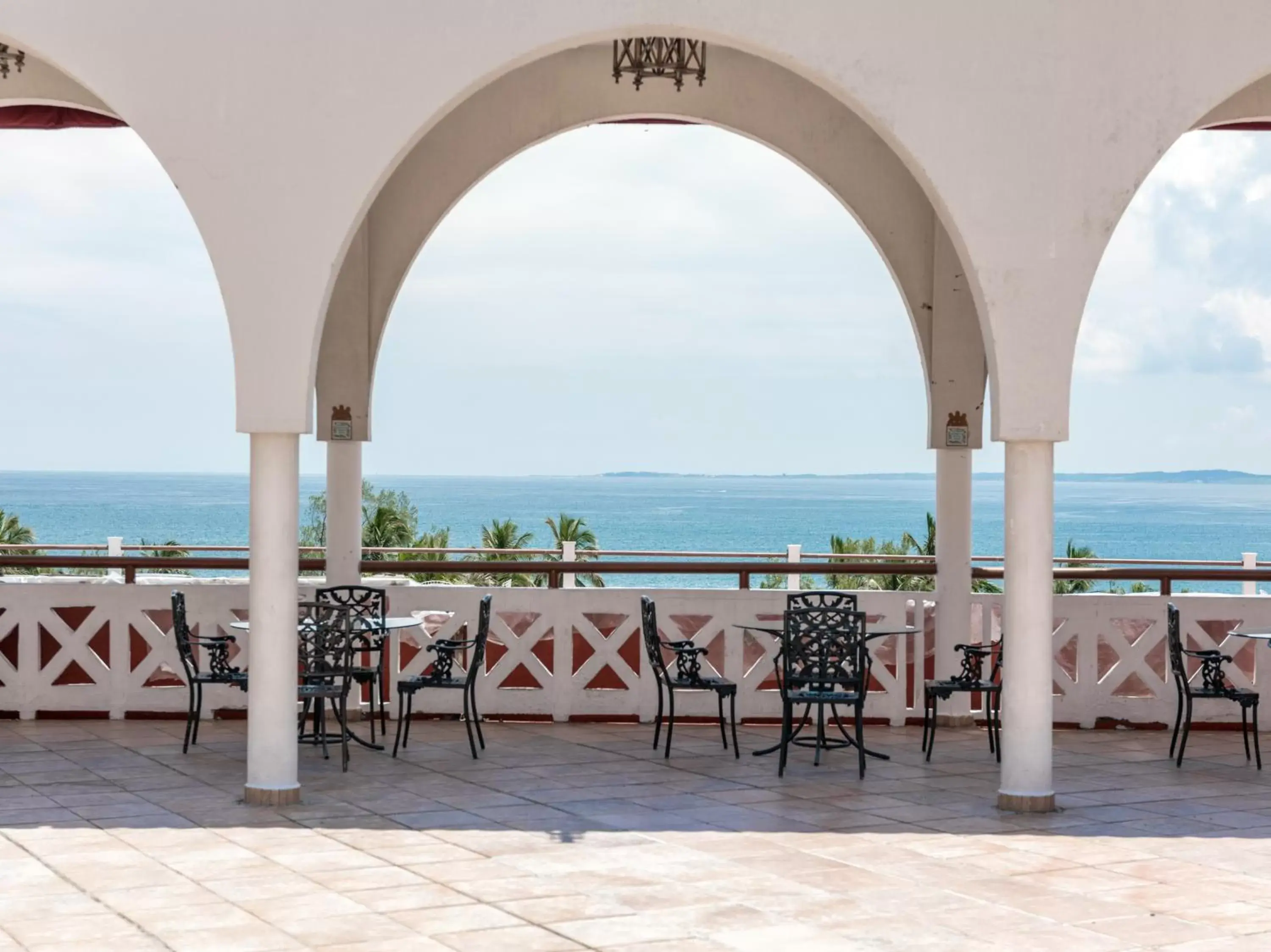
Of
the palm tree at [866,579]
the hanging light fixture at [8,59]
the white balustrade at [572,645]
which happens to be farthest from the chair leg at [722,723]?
the palm tree at [866,579]

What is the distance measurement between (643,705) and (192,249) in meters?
55.3

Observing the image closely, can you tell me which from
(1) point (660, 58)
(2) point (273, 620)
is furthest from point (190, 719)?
(1) point (660, 58)

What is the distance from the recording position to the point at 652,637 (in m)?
8.21

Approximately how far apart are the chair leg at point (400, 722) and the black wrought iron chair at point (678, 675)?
140cm

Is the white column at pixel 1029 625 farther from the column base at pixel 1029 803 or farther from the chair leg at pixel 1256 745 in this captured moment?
the chair leg at pixel 1256 745

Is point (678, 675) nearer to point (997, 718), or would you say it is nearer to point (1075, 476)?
point (997, 718)

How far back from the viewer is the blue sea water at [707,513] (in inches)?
2432

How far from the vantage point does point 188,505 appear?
73.0 metres

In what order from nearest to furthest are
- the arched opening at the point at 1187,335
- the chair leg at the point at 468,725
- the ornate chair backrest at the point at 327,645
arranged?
the ornate chair backrest at the point at 327,645 → the chair leg at the point at 468,725 → the arched opening at the point at 1187,335

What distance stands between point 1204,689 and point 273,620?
5.01 metres

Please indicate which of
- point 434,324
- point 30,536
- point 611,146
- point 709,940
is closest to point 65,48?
point 709,940

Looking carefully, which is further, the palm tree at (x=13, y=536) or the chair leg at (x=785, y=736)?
the palm tree at (x=13, y=536)

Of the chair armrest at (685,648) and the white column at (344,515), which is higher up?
the white column at (344,515)

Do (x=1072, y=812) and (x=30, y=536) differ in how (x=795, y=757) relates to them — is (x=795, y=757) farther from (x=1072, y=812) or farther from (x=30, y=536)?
(x=30, y=536)
